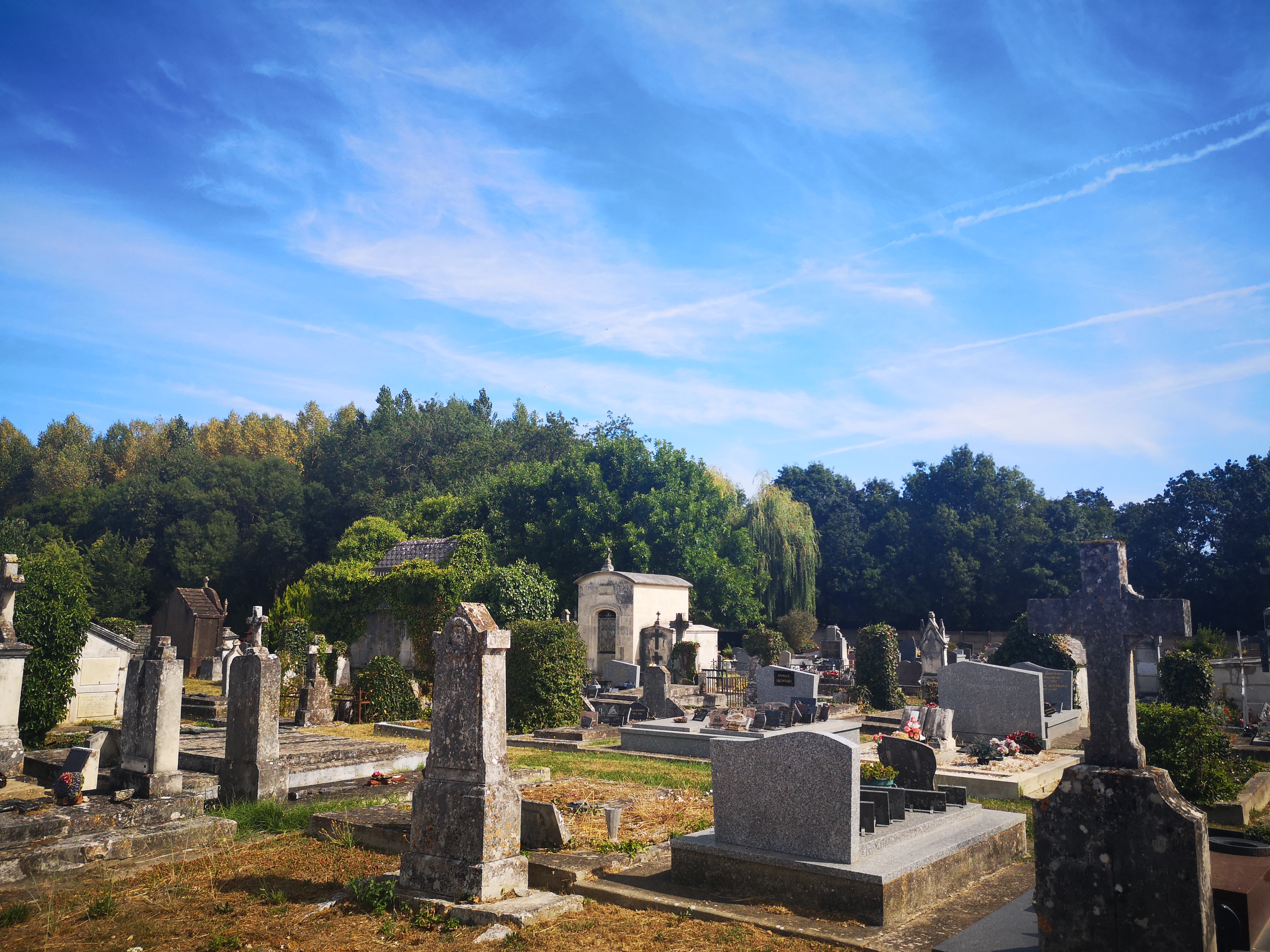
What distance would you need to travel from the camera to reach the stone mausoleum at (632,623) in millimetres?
26719

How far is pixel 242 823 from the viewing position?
854cm

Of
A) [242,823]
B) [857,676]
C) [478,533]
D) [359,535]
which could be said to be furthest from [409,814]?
[359,535]

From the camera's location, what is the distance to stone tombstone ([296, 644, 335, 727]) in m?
17.4

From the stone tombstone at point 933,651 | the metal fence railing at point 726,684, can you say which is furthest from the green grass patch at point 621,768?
the stone tombstone at point 933,651

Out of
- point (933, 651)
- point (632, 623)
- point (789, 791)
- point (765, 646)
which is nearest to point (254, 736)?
point (789, 791)

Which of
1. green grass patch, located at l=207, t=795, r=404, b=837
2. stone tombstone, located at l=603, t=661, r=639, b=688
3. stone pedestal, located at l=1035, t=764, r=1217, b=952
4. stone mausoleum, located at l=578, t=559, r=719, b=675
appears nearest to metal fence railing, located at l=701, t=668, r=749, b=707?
stone mausoleum, located at l=578, t=559, r=719, b=675

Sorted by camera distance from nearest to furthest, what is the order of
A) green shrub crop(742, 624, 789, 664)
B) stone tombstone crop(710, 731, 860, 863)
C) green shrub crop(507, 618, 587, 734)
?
1. stone tombstone crop(710, 731, 860, 863)
2. green shrub crop(507, 618, 587, 734)
3. green shrub crop(742, 624, 789, 664)

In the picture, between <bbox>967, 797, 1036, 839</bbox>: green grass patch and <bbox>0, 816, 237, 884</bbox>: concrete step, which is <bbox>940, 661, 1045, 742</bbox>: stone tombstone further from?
<bbox>0, 816, 237, 884</bbox>: concrete step

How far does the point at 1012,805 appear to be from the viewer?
9703 mm

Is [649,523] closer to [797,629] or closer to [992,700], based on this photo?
[797,629]

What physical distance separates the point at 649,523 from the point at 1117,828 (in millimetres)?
27630

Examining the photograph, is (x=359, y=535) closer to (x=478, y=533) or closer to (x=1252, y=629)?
(x=478, y=533)

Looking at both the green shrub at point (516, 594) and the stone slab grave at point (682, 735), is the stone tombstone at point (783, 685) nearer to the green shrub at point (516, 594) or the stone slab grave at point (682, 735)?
the stone slab grave at point (682, 735)

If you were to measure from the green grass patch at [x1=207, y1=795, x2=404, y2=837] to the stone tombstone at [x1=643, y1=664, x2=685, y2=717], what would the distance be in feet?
28.0
